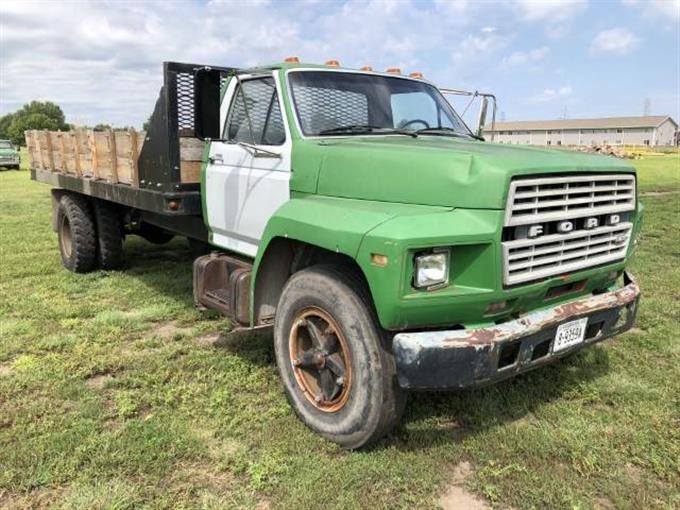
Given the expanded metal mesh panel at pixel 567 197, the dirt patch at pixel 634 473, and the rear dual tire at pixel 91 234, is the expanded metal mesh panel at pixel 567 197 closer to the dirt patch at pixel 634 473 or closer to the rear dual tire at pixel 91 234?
the dirt patch at pixel 634 473

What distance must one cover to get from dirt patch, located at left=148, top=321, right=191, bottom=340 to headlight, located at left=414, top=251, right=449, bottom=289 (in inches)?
121

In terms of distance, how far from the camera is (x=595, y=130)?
94.2 meters

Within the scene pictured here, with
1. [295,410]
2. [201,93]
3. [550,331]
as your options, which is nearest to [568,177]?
[550,331]

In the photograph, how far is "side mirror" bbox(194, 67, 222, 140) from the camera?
4023 mm

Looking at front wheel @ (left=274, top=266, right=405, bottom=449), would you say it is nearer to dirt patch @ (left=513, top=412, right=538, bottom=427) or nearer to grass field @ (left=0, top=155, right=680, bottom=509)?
grass field @ (left=0, top=155, right=680, bottom=509)

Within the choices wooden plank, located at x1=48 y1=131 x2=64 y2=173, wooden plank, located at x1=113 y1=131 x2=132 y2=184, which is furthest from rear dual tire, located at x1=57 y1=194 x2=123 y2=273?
wooden plank, located at x1=113 y1=131 x2=132 y2=184

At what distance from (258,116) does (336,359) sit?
1.95 metres

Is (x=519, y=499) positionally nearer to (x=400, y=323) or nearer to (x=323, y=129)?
(x=400, y=323)

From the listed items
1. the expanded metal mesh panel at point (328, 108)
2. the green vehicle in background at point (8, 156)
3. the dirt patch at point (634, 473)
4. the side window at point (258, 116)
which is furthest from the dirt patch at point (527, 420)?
the green vehicle in background at point (8, 156)

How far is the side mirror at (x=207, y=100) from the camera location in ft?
13.2

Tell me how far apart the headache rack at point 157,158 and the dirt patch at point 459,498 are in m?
3.04

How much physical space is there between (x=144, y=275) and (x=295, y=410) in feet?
14.5

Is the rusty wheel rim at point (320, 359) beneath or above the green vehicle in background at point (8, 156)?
beneath

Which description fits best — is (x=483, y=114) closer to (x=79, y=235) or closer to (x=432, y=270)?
(x=432, y=270)
